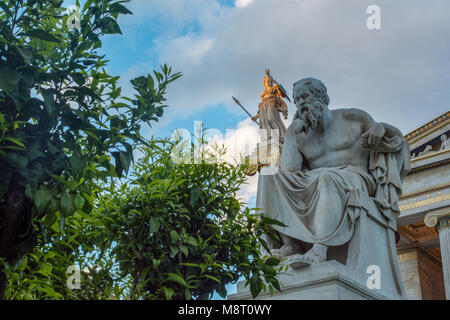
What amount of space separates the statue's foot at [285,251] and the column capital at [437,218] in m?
15.9

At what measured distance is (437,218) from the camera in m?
21.1

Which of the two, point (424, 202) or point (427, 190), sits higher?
point (427, 190)

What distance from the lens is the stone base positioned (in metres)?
5.07

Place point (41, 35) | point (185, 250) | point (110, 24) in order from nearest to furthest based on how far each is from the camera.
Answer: point (41, 35), point (110, 24), point (185, 250)

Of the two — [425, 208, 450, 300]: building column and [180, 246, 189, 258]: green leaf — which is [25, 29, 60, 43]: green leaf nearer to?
[180, 246, 189, 258]: green leaf

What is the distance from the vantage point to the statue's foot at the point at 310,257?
529 cm

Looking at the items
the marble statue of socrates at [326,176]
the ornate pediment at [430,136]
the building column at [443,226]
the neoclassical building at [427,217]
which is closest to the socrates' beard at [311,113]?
the marble statue of socrates at [326,176]

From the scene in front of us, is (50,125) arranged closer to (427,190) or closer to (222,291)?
(222,291)

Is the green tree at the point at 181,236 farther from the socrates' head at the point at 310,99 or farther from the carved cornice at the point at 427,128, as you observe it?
the carved cornice at the point at 427,128

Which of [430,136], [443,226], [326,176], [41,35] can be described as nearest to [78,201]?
[41,35]

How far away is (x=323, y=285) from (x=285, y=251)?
86cm

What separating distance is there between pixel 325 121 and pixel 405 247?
1505cm

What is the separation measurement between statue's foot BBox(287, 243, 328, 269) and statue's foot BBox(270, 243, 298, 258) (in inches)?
12.6

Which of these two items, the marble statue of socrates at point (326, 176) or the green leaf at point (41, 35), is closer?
the green leaf at point (41, 35)
